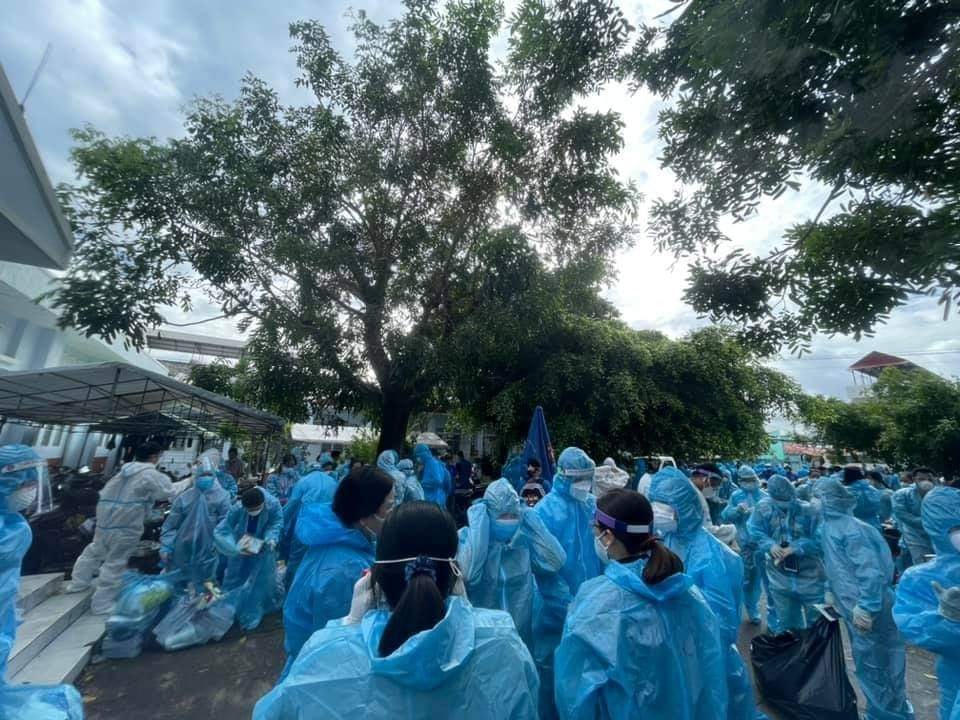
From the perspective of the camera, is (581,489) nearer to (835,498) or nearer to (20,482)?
(835,498)

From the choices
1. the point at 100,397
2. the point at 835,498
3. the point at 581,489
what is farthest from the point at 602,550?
the point at 100,397

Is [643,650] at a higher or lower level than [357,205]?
lower

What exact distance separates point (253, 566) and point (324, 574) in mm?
3636

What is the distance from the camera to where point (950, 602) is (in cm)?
197

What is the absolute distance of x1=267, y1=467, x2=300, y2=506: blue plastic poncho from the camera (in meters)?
9.12

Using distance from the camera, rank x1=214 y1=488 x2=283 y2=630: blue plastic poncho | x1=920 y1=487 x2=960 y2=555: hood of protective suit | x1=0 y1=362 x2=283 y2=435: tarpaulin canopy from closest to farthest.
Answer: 1. x1=920 y1=487 x2=960 y2=555: hood of protective suit
2. x1=214 y1=488 x2=283 y2=630: blue plastic poncho
3. x1=0 y1=362 x2=283 y2=435: tarpaulin canopy

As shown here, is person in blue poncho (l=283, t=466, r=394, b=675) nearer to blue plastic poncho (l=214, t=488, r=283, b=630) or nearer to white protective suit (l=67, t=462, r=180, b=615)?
blue plastic poncho (l=214, t=488, r=283, b=630)

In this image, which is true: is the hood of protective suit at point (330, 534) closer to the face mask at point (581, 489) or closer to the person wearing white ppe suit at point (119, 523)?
the face mask at point (581, 489)

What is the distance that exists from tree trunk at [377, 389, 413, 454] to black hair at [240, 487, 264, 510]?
15.9 feet

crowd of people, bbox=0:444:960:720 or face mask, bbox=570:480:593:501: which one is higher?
face mask, bbox=570:480:593:501

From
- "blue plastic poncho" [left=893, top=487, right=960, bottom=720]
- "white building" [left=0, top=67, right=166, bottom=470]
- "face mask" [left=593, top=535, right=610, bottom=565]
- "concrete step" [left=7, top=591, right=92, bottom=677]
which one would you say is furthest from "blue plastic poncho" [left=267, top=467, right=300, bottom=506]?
"blue plastic poncho" [left=893, top=487, right=960, bottom=720]

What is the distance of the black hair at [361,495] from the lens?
2.40 m

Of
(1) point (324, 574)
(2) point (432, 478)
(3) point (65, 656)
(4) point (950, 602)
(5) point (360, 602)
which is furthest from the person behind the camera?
(2) point (432, 478)

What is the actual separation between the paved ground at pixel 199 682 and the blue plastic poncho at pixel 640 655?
8.81ft
